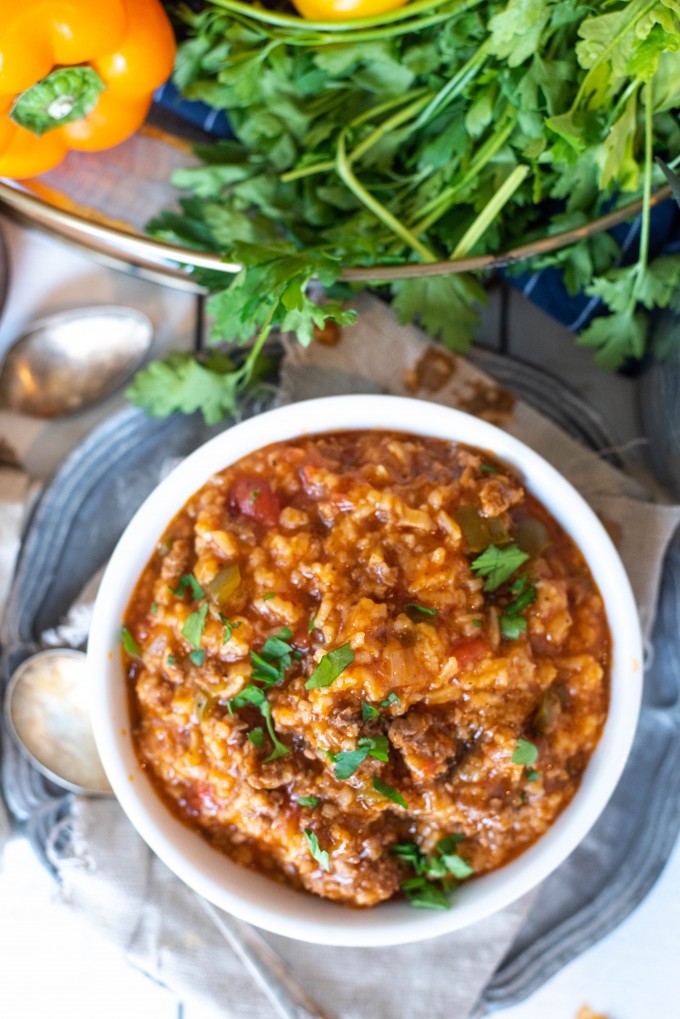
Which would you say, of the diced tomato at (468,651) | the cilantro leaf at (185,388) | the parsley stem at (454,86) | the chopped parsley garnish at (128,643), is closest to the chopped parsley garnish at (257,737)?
Result: the chopped parsley garnish at (128,643)

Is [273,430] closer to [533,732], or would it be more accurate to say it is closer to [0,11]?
[533,732]

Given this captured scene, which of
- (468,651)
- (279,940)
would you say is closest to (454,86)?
(468,651)

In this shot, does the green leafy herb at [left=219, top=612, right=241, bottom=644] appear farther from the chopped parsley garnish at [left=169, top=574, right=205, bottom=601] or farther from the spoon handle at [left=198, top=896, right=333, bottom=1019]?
the spoon handle at [left=198, top=896, right=333, bottom=1019]

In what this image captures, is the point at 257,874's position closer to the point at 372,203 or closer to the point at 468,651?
the point at 468,651

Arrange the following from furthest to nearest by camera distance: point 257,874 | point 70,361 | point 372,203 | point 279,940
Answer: point 70,361 < point 279,940 < point 372,203 < point 257,874

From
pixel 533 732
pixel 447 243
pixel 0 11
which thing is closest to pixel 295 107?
pixel 447 243

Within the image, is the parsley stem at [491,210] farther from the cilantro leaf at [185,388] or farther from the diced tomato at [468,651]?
the diced tomato at [468,651]

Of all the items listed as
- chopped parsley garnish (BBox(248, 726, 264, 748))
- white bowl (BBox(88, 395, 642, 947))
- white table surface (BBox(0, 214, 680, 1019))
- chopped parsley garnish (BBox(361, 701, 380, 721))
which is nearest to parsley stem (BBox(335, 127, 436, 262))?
white bowl (BBox(88, 395, 642, 947))
